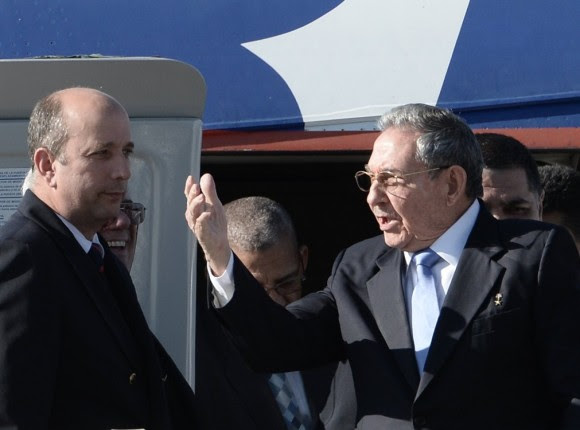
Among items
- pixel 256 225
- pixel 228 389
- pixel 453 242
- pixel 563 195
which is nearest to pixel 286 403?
pixel 228 389

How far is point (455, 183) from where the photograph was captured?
291cm

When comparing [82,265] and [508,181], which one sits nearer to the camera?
[82,265]

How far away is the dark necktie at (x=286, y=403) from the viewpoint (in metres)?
3.46

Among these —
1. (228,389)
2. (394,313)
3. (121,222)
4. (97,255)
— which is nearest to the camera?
(97,255)

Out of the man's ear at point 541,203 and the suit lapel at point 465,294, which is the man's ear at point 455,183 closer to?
the suit lapel at point 465,294

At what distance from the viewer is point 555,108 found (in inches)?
155

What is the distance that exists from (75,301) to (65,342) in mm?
88

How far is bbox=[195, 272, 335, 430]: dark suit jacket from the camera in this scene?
10.8 ft

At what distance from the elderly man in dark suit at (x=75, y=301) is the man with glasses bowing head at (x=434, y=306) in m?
0.28

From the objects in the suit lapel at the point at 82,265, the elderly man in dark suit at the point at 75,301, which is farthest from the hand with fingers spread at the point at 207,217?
the suit lapel at the point at 82,265

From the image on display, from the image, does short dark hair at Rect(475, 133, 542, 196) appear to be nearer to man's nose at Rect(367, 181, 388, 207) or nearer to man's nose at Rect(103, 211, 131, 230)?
man's nose at Rect(367, 181, 388, 207)

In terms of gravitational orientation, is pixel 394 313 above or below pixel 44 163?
below

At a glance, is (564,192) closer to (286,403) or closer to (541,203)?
(541,203)

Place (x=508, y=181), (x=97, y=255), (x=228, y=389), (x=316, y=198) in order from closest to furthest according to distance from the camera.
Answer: (x=97, y=255) → (x=228, y=389) → (x=508, y=181) → (x=316, y=198)
